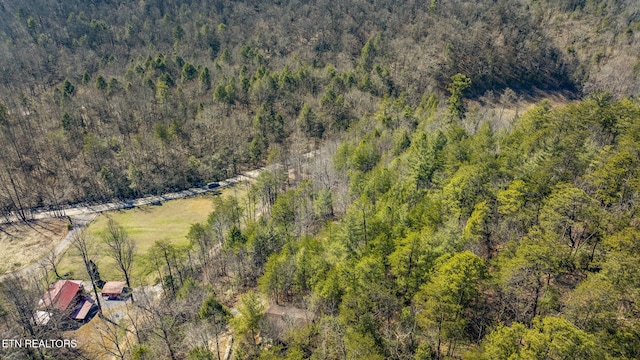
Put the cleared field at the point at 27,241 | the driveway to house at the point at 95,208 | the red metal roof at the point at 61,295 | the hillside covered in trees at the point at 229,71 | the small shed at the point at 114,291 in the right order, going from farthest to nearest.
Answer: the hillside covered in trees at the point at 229,71 < the driveway to house at the point at 95,208 < the cleared field at the point at 27,241 < the small shed at the point at 114,291 < the red metal roof at the point at 61,295

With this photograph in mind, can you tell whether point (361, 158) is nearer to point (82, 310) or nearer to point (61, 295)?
point (82, 310)

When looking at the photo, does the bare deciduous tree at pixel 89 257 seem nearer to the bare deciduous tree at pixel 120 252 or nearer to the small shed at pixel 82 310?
the small shed at pixel 82 310

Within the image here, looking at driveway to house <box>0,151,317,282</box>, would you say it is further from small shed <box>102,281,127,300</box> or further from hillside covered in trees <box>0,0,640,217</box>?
small shed <box>102,281,127,300</box>

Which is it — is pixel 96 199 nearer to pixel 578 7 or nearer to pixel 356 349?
pixel 356 349

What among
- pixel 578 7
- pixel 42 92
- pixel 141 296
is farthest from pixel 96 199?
pixel 578 7

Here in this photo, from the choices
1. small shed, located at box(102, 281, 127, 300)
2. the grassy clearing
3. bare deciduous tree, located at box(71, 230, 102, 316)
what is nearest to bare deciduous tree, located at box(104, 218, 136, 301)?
small shed, located at box(102, 281, 127, 300)

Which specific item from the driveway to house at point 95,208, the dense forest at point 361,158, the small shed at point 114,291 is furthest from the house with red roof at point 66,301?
the driveway to house at point 95,208
